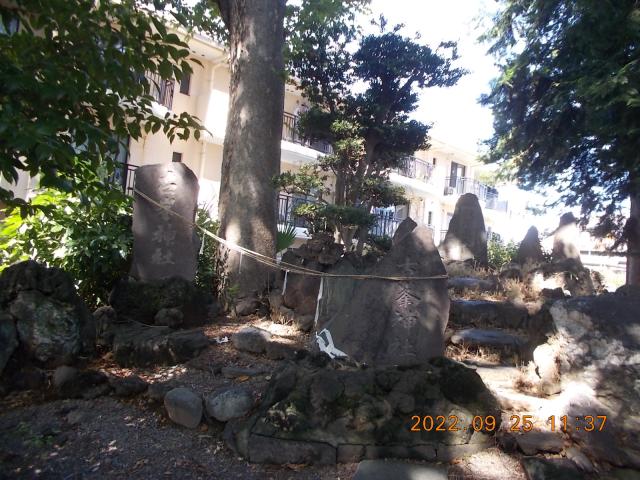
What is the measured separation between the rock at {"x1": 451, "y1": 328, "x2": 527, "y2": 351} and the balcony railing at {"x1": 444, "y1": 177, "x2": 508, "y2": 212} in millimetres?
17320

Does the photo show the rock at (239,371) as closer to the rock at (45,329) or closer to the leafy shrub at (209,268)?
the rock at (45,329)

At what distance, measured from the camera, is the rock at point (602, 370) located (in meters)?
3.07

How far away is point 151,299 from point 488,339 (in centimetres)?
382

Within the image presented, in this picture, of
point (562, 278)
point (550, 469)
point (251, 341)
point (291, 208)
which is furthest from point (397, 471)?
point (291, 208)

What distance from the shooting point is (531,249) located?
10.9 metres

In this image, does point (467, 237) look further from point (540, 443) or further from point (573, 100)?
point (540, 443)

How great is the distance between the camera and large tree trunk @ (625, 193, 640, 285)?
31.5 feet

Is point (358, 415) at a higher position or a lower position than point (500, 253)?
lower

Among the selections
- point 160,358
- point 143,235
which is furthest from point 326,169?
point 160,358

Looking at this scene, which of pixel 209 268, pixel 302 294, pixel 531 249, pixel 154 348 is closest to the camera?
pixel 154 348

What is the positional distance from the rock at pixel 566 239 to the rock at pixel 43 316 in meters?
9.37

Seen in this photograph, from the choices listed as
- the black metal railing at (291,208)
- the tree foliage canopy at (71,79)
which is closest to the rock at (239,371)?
the tree foliage canopy at (71,79)

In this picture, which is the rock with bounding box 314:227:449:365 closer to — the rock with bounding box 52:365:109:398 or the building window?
the rock with bounding box 52:365:109:398

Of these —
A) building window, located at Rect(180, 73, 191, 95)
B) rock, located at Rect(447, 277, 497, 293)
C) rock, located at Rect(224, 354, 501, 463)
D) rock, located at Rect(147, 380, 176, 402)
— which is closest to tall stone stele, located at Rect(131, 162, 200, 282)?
rock, located at Rect(147, 380, 176, 402)
